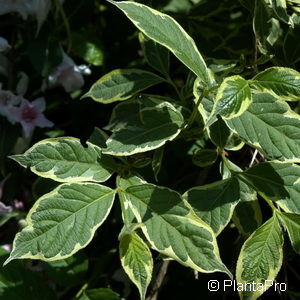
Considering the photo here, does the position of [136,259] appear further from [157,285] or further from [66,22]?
[66,22]

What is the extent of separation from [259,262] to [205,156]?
0.73 ft

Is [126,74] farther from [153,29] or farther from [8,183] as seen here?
[8,183]

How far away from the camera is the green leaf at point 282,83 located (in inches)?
33.6

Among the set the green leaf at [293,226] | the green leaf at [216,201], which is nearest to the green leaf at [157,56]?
the green leaf at [216,201]

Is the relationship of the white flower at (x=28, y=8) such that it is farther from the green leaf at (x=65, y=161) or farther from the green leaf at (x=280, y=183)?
the green leaf at (x=280, y=183)

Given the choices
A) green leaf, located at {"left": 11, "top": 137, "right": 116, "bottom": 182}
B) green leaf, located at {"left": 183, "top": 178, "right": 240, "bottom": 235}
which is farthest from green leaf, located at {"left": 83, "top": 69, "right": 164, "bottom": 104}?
green leaf, located at {"left": 183, "top": 178, "right": 240, "bottom": 235}

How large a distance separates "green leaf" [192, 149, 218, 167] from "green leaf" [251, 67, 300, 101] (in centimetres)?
17

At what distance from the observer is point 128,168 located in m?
0.98

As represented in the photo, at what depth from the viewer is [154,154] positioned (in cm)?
99

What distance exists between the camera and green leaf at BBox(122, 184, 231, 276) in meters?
0.80

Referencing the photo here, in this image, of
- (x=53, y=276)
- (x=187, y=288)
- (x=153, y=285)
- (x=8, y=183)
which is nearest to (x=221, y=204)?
(x=153, y=285)

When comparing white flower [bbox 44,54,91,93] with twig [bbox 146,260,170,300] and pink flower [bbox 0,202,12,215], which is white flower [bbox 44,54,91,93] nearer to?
pink flower [bbox 0,202,12,215]

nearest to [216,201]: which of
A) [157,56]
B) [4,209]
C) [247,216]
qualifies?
[247,216]

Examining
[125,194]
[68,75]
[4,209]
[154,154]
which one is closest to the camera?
[125,194]
